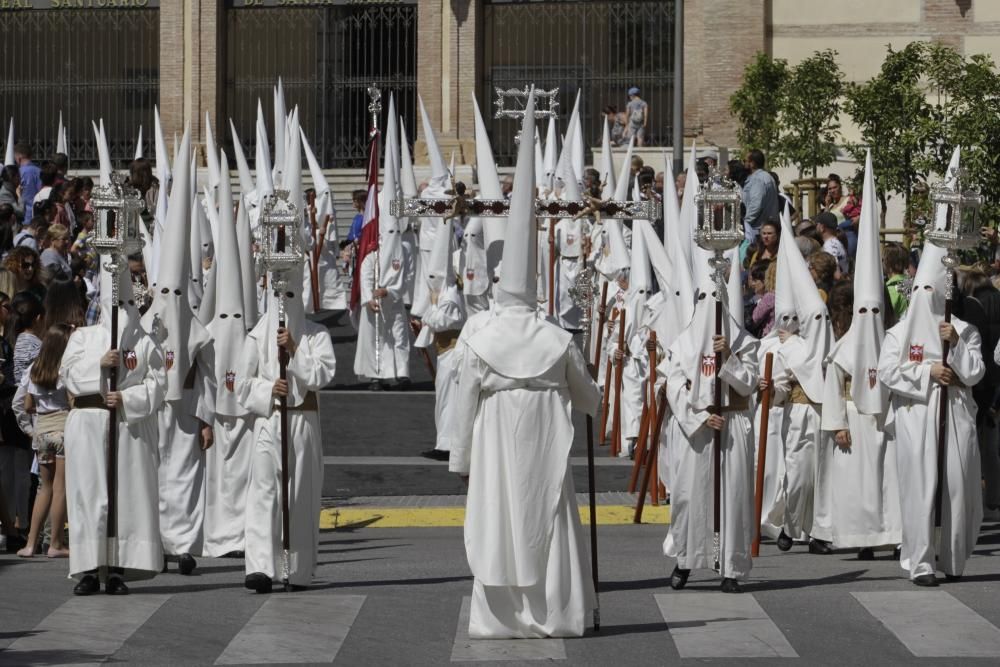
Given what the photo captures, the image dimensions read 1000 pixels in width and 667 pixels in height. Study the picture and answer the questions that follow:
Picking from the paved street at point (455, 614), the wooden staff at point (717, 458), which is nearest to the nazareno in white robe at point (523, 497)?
the paved street at point (455, 614)

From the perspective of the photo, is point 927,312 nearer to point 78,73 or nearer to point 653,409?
point 653,409

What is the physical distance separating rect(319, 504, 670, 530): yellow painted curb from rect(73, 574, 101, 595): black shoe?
353 centimetres

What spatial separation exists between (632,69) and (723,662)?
26084mm

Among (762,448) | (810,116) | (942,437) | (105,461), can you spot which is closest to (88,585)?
(105,461)

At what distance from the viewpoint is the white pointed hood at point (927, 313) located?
12500 mm

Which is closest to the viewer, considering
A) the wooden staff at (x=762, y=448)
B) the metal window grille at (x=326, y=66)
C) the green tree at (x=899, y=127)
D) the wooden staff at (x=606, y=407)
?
the wooden staff at (x=762, y=448)

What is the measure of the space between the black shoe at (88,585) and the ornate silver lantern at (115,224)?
1.65 m

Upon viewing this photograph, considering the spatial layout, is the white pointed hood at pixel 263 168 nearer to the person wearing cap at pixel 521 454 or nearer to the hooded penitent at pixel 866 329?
the hooded penitent at pixel 866 329

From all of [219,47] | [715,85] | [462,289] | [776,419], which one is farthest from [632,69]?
[776,419]

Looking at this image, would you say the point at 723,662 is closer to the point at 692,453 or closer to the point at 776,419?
the point at 692,453

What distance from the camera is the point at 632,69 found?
34.9 m

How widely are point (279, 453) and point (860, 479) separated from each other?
13.0 feet

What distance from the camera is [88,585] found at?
1184 cm

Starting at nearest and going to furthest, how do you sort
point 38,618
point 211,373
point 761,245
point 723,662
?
point 723,662 < point 38,618 < point 211,373 < point 761,245
